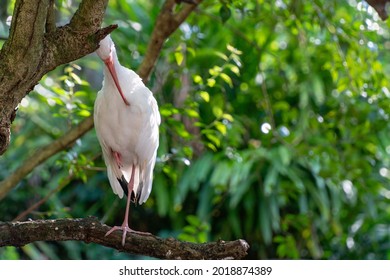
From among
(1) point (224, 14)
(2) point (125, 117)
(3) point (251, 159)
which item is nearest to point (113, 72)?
(2) point (125, 117)

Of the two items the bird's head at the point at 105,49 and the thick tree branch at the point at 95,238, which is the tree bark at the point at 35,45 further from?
the bird's head at the point at 105,49

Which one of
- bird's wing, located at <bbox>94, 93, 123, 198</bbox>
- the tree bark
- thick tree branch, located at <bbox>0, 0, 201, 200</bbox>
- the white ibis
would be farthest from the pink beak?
the tree bark

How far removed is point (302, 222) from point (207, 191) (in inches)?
34.3

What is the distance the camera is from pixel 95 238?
258 cm

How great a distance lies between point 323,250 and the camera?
596 cm

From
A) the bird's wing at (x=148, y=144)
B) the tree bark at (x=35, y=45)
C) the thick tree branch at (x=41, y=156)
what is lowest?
the thick tree branch at (x=41, y=156)

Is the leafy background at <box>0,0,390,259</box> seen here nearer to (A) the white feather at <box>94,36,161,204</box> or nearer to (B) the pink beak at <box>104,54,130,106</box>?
(A) the white feather at <box>94,36,161,204</box>

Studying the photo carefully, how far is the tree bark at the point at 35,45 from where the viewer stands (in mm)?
2299

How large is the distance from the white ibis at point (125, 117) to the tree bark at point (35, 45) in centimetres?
58

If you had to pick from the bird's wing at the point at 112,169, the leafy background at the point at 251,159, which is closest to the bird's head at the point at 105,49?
the bird's wing at the point at 112,169

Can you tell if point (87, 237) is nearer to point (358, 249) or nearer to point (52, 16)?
point (52, 16)

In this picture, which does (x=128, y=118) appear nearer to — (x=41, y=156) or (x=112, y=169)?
(x=112, y=169)

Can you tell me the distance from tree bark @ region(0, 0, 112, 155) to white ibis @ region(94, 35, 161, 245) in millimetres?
579

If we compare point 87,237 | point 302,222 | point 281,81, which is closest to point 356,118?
point 302,222
